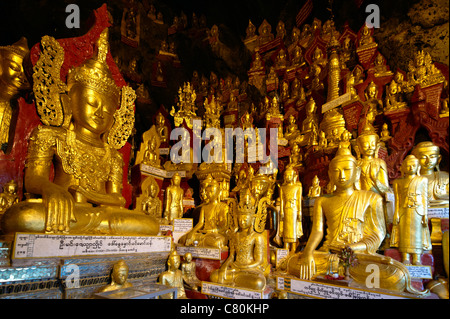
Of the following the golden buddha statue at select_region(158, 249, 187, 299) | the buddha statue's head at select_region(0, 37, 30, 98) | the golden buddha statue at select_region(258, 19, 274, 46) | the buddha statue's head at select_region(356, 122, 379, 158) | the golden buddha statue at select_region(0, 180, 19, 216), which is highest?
the golden buddha statue at select_region(258, 19, 274, 46)

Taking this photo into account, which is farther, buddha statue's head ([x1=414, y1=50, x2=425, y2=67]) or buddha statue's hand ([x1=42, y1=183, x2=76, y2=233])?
buddha statue's head ([x1=414, y1=50, x2=425, y2=67])

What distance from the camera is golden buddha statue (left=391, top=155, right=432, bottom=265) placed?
2961mm

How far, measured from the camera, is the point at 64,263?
107 inches

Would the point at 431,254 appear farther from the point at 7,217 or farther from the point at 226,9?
the point at 226,9

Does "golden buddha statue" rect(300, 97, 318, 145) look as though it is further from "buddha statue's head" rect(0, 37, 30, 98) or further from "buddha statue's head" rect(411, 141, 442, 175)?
"buddha statue's head" rect(0, 37, 30, 98)

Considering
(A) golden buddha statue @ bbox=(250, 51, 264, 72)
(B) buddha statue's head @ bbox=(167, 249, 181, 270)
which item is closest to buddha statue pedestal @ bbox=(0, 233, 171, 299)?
(B) buddha statue's head @ bbox=(167, 249, 181, 270)

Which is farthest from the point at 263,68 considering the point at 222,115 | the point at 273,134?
the point at 273,134

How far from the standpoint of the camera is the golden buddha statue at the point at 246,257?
3.24 m

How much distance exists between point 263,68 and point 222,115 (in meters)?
1.63

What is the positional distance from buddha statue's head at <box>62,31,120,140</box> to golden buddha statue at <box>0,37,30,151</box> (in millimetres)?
618

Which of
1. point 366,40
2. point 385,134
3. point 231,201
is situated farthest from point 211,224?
point 366,40

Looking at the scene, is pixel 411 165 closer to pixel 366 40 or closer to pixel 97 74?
pixel 366 40

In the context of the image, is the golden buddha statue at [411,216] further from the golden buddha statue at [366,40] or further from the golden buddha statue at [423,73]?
the golden buddha statue at [366,40]

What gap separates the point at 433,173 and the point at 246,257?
2367mm
